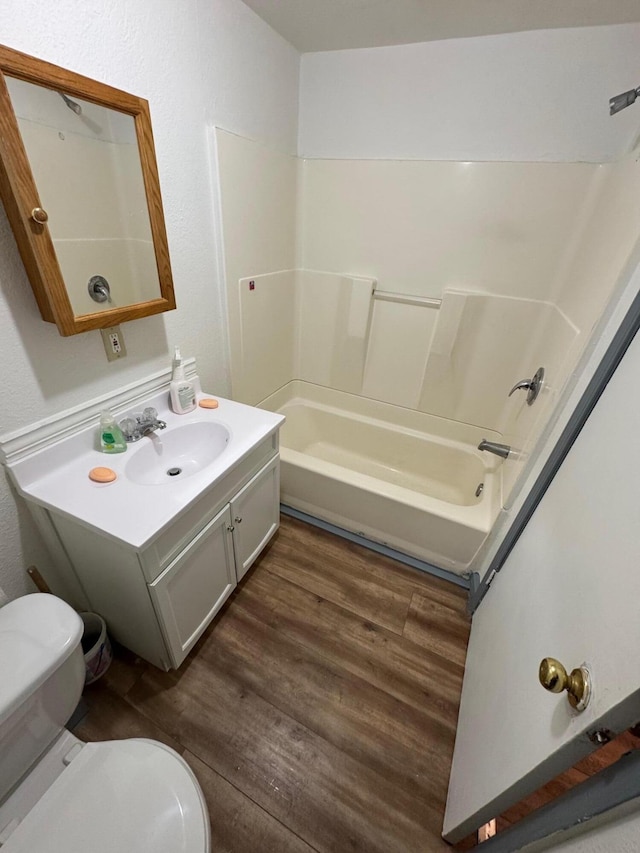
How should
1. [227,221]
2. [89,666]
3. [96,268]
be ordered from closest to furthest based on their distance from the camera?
[96,268]
[89,666]
[227,221]

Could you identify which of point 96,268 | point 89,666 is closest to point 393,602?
point 89,666

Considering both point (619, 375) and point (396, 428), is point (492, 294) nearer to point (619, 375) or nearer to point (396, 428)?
point (396, 428)

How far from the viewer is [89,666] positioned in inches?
44.9

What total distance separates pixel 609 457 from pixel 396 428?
1.48m

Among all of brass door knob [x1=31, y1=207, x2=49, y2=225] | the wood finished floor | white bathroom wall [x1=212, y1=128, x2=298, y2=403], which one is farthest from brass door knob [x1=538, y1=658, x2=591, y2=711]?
white bathroom wall [x1=212, y1=128, x2=298, y2=403]

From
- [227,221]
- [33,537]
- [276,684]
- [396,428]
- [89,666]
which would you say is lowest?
[276,684]

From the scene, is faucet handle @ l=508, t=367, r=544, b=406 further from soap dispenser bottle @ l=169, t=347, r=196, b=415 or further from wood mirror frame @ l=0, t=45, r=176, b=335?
wood mirror frame @ l=0, t=45, r=176, b=335

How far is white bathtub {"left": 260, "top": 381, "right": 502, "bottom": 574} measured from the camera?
1.58 metres

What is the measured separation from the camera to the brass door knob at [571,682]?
50 centimetres

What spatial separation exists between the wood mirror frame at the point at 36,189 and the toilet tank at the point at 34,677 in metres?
0.70

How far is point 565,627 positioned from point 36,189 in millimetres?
1437

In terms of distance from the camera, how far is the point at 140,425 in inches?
46.6

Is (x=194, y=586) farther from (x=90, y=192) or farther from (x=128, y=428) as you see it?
(x=90, y=192)

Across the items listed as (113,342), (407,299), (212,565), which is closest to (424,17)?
(407,299)
